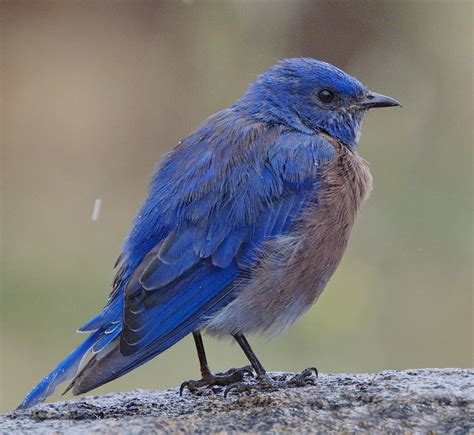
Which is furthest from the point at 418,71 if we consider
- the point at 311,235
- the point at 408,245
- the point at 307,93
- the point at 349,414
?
the point at 349,414

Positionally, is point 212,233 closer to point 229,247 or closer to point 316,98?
point 229,247

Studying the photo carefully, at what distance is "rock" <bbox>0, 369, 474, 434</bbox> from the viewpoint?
14.2ft

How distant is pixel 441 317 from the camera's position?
26.2ft

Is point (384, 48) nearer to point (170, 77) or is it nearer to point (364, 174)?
point (170, 77)

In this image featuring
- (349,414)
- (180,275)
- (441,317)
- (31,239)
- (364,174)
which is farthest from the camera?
(31,239)

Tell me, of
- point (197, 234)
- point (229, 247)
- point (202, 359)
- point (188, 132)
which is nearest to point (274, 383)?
point (202, 359)

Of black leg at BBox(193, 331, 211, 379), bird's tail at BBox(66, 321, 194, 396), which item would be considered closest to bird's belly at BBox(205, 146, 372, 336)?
black leg at BBox(193, 331, 211, 379)

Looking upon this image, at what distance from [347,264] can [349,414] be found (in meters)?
3.96

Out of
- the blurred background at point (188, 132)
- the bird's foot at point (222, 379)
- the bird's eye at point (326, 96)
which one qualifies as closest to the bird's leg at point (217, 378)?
the bird's foot at point (222, 379)

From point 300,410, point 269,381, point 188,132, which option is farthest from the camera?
point 188,132

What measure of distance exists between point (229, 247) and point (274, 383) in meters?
0.69

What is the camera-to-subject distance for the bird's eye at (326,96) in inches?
228

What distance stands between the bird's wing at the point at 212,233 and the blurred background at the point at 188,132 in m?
2.52

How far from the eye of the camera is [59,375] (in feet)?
16.1
